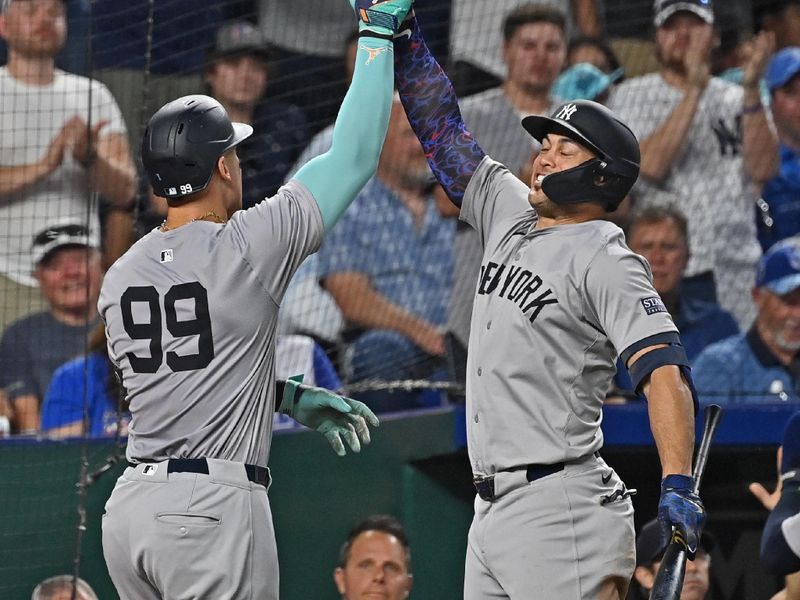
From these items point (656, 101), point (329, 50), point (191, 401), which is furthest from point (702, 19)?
point (191, 401)

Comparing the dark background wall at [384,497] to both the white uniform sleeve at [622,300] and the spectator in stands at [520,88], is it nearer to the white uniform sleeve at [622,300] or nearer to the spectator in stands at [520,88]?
the spectator in stands at [520,88]

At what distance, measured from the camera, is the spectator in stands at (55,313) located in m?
5.54

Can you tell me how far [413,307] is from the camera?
6004mm

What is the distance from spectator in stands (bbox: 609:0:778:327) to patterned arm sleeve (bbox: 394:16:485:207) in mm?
2722

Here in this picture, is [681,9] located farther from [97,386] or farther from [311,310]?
[97,386]

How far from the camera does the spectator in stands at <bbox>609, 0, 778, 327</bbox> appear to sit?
20.8 ft

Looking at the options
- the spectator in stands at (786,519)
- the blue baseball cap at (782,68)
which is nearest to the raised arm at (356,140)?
the spectator in stands at (786,519)

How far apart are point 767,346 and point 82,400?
115 inches

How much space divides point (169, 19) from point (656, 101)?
7.49ft

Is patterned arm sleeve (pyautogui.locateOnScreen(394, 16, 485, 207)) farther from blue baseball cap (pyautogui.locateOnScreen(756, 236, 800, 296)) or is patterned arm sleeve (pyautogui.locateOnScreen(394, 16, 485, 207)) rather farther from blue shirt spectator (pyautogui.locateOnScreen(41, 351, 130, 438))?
blue baseball cap (pyautogui.locateOnScreen(756, 236, 800, 296))

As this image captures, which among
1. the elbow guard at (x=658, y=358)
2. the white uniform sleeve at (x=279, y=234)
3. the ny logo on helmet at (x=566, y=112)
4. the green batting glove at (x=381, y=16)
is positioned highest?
the green batting glove at (x=381, y=16)

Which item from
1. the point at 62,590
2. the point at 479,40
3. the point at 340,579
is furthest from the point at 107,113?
the point at 340,579

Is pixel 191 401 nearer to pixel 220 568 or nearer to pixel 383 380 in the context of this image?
pixel 220 568

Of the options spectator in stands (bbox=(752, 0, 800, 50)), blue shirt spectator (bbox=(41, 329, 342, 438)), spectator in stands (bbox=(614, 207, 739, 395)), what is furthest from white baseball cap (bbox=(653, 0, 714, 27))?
blue shirt spectator (bbox=(41, 329, 342, 438))
